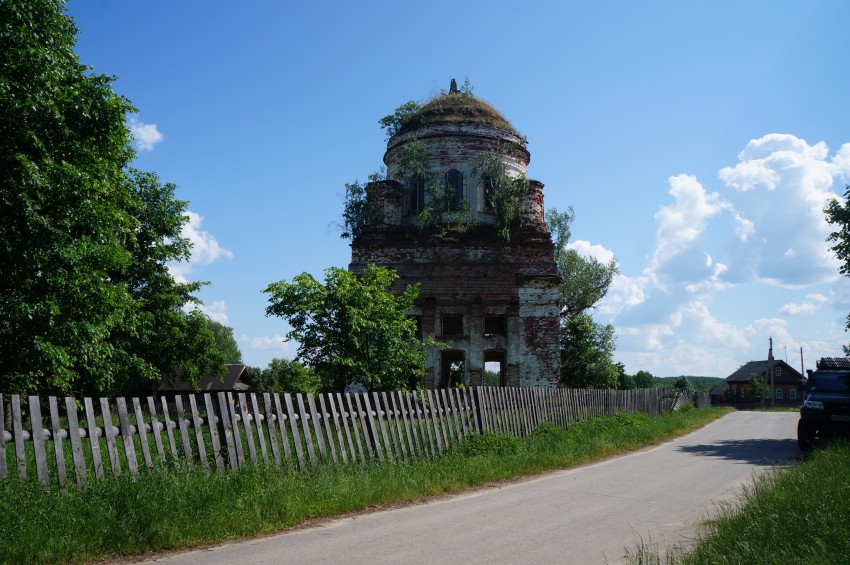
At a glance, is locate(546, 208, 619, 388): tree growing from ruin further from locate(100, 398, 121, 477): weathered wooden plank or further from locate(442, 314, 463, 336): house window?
locate(100, 398, 121, 477): weathered wooden plank

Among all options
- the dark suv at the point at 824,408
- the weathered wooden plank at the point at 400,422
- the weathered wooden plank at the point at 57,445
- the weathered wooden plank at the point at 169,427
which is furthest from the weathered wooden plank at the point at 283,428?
the dark suv at the point at 824,408

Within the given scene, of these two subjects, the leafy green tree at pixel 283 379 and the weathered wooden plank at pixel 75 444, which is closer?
the weathered wooden plank at pixel 75 444

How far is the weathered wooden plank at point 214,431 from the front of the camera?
6867 mm

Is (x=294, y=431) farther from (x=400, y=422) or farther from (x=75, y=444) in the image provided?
(x=75, y=444)

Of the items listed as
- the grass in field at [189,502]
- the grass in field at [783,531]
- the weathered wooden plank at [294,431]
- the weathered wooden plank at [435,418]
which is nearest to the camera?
the grass in field at [783,531]

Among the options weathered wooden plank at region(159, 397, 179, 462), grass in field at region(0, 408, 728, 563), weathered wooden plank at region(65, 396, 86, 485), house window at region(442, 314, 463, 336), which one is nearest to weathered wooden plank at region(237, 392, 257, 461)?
grass in field at region(0, 408, 728, 563)

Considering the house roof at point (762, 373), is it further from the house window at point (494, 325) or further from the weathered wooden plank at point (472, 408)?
the weathered wooden plank at point (472, 408)

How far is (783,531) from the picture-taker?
4.71 metres

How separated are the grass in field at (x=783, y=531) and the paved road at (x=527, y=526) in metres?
0.53

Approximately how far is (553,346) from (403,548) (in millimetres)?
19872

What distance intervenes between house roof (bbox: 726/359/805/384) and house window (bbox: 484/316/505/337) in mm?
56972

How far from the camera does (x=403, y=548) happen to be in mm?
5238

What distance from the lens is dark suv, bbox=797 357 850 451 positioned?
40.5ft

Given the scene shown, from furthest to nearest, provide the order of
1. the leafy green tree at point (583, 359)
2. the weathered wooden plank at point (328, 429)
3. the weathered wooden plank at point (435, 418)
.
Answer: the leafy green tree at point (583, 359) < the weathered wooden plank at point (435, 418) < the weathered wooden plank at point (328, 429)
